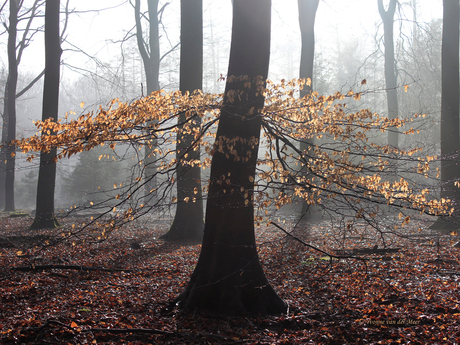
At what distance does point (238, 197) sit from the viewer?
4.52 m

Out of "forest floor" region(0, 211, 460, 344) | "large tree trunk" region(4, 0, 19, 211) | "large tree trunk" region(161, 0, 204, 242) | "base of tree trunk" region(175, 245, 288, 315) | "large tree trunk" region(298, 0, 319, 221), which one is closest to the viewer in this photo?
"forest floor" region(0, 211, 460, 344)

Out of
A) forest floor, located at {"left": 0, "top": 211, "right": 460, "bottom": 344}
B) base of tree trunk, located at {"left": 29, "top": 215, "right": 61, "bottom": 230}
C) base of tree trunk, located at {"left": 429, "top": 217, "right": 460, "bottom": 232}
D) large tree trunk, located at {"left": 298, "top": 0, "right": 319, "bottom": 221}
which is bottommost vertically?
forest floor, located at {"left": 0, "top": 211, "right": 460, "bottom": 344}

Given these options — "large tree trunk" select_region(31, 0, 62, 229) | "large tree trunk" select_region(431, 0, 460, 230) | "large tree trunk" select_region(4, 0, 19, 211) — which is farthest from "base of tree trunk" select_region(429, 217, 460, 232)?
"large tree trunk" select_region(4, 0, 19, 211)

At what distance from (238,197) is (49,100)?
28.4 feet

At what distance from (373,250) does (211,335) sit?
14.8 ft

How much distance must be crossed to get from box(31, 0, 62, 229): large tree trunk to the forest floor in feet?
11.2

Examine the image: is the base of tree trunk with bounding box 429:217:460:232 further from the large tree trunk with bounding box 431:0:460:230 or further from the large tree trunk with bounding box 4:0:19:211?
the large tree trunk with bounding box 4:0:19:211

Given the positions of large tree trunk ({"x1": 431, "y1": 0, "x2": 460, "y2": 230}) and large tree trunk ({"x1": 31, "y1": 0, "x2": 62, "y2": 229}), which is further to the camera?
large tree trunk ({"x1": 31, "y1": 0, "x2": 62, "y2": 229})

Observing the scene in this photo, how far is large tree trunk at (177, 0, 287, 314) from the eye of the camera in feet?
14.2

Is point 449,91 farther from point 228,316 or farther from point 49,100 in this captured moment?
point 49,100

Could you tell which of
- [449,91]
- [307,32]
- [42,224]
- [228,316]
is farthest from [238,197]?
[307,32]

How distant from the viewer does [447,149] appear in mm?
9422

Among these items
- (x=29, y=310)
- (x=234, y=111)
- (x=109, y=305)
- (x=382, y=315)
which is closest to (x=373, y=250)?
(x=382, y=315)

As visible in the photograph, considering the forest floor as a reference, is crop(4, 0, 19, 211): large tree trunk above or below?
above
